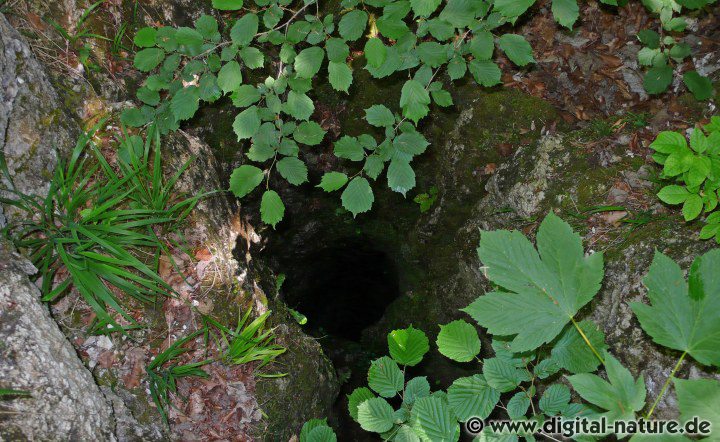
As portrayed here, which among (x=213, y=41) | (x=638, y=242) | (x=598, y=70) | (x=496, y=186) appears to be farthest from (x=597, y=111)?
(x=213, y=41)

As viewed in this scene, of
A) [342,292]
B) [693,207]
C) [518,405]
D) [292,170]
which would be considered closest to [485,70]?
[292,170]

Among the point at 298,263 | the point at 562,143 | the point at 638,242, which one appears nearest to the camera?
the point at 638,242

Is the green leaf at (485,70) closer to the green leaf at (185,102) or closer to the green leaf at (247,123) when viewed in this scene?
the green leaf at (247,123)

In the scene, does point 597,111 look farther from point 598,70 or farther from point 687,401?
point 687,401

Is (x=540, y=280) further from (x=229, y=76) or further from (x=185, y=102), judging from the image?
(x=185, y=102)

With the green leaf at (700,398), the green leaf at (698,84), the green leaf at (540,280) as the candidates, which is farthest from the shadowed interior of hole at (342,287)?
the green leaf at (700,398)
